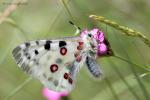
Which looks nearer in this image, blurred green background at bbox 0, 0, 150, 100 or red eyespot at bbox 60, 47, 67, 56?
red eyespot at bbox 60, 47, 67, 56

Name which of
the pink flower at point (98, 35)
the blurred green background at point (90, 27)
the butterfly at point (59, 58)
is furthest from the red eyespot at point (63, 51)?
the blurred green background at point (90, 27)

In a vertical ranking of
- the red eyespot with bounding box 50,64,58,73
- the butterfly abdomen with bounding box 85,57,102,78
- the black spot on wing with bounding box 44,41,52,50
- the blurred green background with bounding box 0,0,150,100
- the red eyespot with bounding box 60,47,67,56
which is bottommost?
the blurred green background with bounding box 0,0,150,100

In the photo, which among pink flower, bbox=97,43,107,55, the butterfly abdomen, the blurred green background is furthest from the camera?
the blurred green background

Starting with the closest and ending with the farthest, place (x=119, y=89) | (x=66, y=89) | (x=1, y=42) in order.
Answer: (x=66, y=89), (x=119, y=89), (x=1, y=42)

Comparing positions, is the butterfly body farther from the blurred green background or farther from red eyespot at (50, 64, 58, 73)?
the blurred green background

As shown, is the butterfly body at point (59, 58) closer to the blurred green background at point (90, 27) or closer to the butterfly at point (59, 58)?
the butterfly at point (59, 58)

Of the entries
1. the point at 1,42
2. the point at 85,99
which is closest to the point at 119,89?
the point at 85,99

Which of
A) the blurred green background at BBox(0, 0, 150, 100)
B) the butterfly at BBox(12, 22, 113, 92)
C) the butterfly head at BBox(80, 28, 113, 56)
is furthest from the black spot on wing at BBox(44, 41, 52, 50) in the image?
the blurred green background at BBox(0, 0, 150, 100)

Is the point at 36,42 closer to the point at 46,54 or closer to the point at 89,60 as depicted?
the point at 46,54
